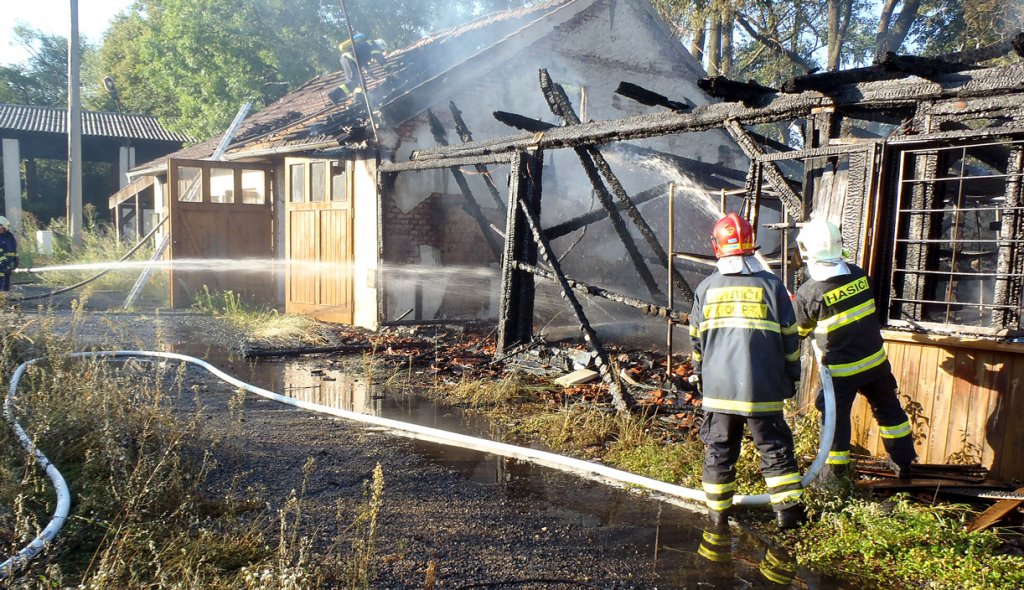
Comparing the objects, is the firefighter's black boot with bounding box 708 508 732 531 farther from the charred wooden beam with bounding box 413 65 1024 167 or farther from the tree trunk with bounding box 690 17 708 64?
the tree trunk with bounding box 690 17 708 64

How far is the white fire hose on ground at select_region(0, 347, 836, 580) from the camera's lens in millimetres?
2888

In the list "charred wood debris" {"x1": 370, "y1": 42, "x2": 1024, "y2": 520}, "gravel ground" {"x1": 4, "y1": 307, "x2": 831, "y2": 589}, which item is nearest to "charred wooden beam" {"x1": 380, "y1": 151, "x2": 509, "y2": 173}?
"charred wood debris" {"x1": 370, "y1": 42, "x2": 1024, "y2": 520}

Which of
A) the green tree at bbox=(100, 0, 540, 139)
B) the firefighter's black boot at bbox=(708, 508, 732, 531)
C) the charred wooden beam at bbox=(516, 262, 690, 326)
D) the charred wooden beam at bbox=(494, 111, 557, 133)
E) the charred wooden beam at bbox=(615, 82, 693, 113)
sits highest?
the green tree at bbox=(100, 0, 540, 139)

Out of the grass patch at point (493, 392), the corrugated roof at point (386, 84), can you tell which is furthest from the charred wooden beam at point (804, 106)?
the corrugated roof at point (386, 84)

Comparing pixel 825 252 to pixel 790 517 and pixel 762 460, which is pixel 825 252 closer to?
pixel 762 460

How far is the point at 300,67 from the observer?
30250 mm

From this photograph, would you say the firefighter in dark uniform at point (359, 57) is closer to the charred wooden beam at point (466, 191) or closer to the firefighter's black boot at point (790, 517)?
the charred wooden beam at point (466, 191)

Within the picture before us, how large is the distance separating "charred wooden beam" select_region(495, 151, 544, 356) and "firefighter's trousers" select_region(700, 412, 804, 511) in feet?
14.1

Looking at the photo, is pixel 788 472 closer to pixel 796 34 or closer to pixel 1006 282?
pixel 1006 282

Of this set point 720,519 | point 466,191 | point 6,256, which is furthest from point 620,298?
point 6,256

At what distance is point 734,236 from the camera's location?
399 centimetres

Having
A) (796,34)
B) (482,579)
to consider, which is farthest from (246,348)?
(796,34)

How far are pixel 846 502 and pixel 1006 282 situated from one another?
180 cm

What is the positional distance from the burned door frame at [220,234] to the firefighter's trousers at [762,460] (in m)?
11.2
